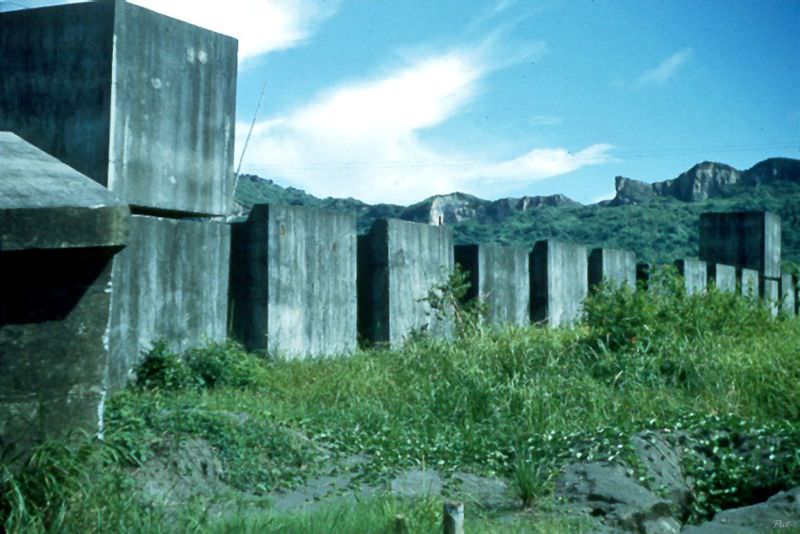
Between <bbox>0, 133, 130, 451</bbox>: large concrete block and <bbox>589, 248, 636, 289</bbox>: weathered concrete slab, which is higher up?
<bbox>589, 248, 636, 289</bbox>: weathered concrete slab

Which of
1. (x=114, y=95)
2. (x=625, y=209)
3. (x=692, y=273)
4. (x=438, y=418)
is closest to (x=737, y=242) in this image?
(x=692, y=273)

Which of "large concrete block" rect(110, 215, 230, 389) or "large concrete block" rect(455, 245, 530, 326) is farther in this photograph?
"large concrete block" rect(455, 245, 530, 326)

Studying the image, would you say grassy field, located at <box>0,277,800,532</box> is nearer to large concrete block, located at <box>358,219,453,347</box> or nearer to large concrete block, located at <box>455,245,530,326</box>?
large concrete block, located at <box>358,219,453,347</box>

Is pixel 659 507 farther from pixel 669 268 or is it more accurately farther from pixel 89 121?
pixel 669 268

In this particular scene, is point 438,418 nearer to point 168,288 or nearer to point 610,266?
point 168,288

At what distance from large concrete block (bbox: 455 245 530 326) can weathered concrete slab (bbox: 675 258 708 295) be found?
401 centimetres

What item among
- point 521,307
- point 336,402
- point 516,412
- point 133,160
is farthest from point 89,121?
point 521,307

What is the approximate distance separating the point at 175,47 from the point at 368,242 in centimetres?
281

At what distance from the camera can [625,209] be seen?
1363 inches

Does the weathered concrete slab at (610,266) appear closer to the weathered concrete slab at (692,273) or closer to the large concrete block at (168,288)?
the weathered concrete slab at (692,273)

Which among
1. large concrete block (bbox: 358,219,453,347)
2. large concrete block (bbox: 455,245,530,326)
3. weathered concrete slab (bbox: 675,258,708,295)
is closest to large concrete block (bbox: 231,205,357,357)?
large concrete block (bbox: 358,219,453,347)

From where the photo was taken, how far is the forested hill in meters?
29.5

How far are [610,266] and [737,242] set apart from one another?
576 cm

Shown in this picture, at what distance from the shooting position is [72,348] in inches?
132
